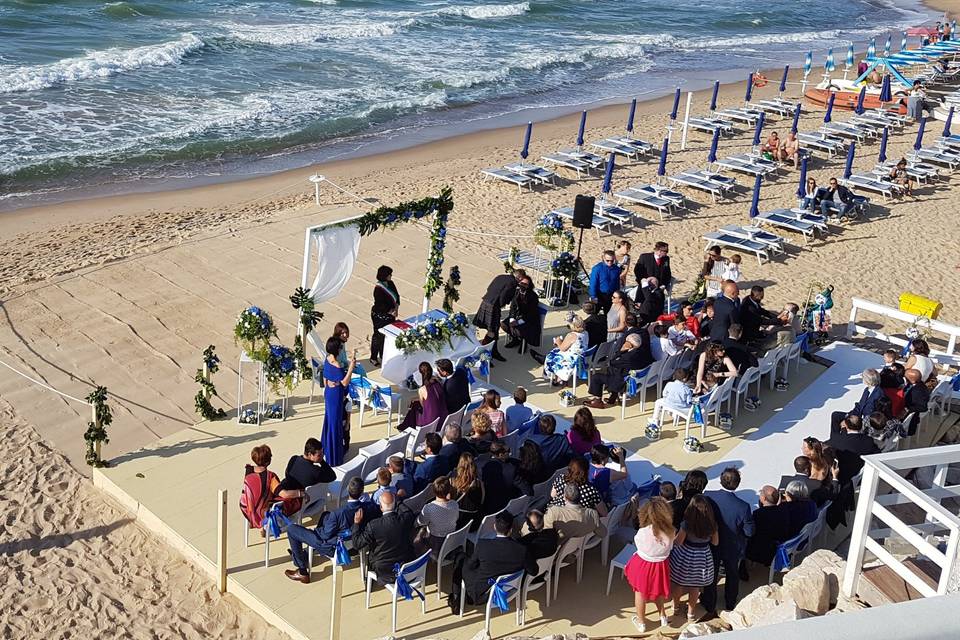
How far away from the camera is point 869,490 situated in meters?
7.15

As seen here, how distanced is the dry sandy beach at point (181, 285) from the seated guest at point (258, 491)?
0.77m

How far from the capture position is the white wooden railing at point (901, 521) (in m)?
6.66

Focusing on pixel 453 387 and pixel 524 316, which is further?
pixel 524 316

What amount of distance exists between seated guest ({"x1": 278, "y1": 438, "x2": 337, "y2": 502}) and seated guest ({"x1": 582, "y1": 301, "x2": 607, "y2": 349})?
175 inches

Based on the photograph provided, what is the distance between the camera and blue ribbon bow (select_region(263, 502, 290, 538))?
30.5ft

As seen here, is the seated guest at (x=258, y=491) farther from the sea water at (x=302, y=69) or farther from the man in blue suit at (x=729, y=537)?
the sea water at (x=302, y=69)

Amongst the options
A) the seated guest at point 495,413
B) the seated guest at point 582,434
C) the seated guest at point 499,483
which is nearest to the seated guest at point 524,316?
the seated guest at point 495,413

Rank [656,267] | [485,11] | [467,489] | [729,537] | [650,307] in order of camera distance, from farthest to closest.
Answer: [485,11], [656,267], [650,307], [467,489], [729,537]

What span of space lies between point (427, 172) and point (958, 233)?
38.8 feet

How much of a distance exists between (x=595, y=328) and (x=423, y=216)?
2.84 meters

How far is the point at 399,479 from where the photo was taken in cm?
920

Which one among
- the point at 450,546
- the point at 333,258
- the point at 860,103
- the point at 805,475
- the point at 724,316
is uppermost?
the point at 860,103

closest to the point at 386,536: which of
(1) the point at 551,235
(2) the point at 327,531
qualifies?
(2) the point at 327,531

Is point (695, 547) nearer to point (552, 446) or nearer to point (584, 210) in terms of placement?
point (552, 446)
